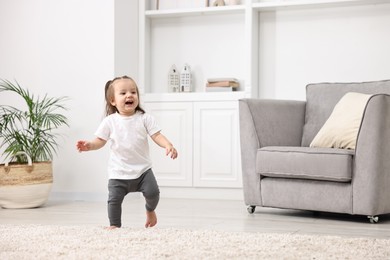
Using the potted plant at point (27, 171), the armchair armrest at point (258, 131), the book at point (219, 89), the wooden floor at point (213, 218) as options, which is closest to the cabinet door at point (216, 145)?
the book at point (219, 89)

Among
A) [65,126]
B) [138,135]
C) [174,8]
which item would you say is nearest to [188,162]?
[65,126]

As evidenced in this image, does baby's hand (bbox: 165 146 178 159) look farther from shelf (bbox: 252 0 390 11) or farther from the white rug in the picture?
shelf (bbox: 252 0 390 11)

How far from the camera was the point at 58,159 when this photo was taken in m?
5.14

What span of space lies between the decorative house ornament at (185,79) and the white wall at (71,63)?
0.62 metres

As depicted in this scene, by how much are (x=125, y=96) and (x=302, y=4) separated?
2.36 meters

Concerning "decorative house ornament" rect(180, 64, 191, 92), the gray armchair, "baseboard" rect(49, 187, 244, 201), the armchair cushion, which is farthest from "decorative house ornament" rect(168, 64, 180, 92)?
the armchair cushion

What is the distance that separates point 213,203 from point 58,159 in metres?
1.27

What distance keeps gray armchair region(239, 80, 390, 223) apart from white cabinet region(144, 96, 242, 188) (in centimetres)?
83

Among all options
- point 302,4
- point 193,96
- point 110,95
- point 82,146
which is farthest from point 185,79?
point 82,146

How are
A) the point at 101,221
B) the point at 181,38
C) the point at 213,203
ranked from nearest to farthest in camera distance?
the point at 101,221
the point at 213,203
the point at 181,38

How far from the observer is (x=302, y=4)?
498 centimetres

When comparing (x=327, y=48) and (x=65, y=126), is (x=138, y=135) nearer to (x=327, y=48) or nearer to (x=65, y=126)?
(x=65, y=126)

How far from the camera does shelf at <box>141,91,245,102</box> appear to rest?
505cm

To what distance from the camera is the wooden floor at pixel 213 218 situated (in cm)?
331
